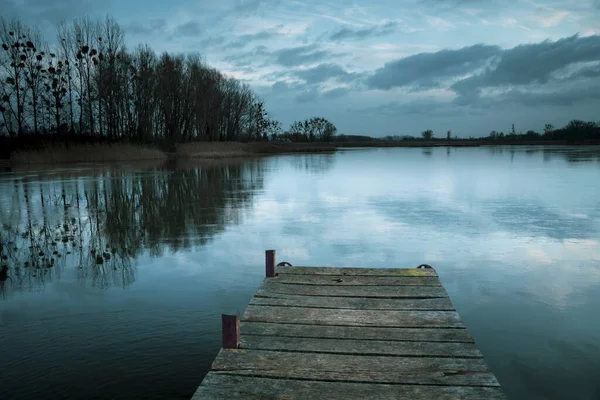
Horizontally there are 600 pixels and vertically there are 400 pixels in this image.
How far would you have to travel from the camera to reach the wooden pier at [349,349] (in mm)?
2756

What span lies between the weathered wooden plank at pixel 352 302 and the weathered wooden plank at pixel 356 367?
102 centimetres

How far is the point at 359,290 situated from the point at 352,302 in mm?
385

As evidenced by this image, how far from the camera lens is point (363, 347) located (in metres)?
3.31

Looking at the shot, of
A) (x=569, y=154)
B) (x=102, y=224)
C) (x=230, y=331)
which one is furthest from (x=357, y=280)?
(x=569, y=154)

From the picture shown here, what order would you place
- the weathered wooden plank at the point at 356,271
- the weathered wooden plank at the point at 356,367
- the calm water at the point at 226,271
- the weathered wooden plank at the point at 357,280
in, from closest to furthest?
1. the weathered wooden plank at the point at 356,367
2. the calm water at the point at 226,271
3. the weathered wooden plank at the point at 357,280
4. the weathered wooden plank at the point at 356,271

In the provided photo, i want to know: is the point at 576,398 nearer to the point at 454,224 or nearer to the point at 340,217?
the point at 454,224

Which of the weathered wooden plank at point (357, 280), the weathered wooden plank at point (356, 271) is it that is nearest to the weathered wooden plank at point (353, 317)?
the weathered wooden plank at point (357, 280)

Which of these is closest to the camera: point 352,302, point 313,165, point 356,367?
point 356,367

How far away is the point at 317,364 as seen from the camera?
3.06 meters

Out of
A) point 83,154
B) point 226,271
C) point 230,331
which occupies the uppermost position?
point 83,154

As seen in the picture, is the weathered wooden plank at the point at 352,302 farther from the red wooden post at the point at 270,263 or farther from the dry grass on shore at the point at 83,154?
the dry grass on shore at the point at 83,154

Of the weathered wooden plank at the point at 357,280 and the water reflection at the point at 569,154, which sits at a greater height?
the water reflection at the point at 569,154

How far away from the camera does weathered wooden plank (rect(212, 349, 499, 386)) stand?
2875 millimetres

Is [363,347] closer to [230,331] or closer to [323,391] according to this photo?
[323,391]
